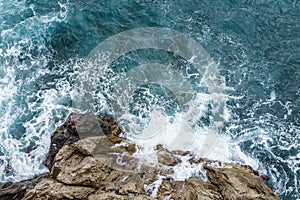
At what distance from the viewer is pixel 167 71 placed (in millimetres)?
24469

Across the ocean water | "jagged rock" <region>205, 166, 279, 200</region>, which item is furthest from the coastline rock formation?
the ocean water

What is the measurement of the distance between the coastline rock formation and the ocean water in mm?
1153

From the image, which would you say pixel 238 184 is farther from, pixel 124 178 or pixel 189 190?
pixel 124 178

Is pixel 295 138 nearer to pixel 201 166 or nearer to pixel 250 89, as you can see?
pixel 250 89

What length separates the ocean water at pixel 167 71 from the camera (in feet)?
67.3

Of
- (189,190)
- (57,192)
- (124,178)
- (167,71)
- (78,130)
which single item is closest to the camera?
(57,192)

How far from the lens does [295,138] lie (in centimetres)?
2091

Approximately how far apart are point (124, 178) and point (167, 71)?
1069cm

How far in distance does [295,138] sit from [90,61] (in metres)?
17.6

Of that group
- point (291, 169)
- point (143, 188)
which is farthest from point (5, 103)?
point (291, 169)

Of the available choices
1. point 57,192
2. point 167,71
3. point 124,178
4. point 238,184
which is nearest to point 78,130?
point 124,178

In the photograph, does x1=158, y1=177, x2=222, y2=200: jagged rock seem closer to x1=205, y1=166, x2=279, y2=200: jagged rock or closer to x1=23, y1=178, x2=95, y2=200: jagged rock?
x1=205, y1=166, x2=279, y2=200: jagged rock

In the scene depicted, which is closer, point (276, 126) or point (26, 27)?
point (276, 126)

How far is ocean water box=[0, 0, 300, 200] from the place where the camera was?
20.5 metres
